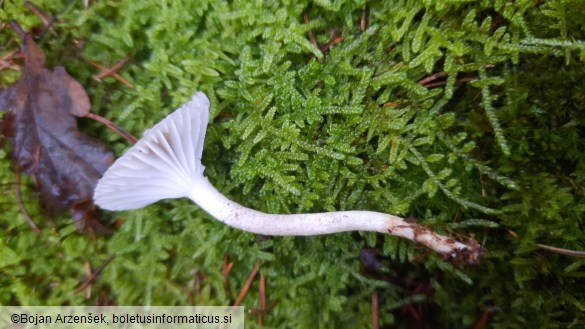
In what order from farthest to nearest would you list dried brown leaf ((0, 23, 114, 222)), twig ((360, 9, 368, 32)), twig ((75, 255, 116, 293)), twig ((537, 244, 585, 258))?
twig ((75, 255, 116, 293)) → dried brown leaf ((0, 23, 114, 222)) → twig ((360, 9, 368, 32)) → twig ((537, 244, 585, 258))

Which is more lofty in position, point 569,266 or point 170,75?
point 170,75

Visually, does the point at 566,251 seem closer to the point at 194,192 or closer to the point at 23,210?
the point at 194,192

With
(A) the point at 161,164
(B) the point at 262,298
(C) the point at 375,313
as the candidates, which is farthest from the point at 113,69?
(C) the point at 375,313

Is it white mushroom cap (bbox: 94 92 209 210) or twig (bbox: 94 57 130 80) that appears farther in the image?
twig (bbox: 94 57 130 80)

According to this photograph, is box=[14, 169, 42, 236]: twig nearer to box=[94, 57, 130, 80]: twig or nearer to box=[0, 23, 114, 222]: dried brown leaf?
box=[0, 23, 114, 222]: dried brown leaf

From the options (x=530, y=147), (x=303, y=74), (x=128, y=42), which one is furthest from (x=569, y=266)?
(x=128, y=42)

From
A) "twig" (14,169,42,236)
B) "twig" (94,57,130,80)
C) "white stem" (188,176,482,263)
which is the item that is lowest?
"twig" (14,169,42,236)

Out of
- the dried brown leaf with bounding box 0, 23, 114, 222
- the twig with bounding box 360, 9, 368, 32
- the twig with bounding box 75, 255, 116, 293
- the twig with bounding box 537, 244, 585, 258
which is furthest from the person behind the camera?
the twig with bounding box 75, 255, 116, 293

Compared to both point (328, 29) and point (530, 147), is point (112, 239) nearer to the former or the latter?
point (328, 29)

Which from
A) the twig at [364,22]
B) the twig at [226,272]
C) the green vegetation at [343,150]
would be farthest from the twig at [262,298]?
the twig at [364,22]

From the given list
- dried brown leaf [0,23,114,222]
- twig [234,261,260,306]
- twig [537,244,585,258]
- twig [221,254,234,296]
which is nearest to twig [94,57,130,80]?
dried brown leaf [0,23,114,222]
